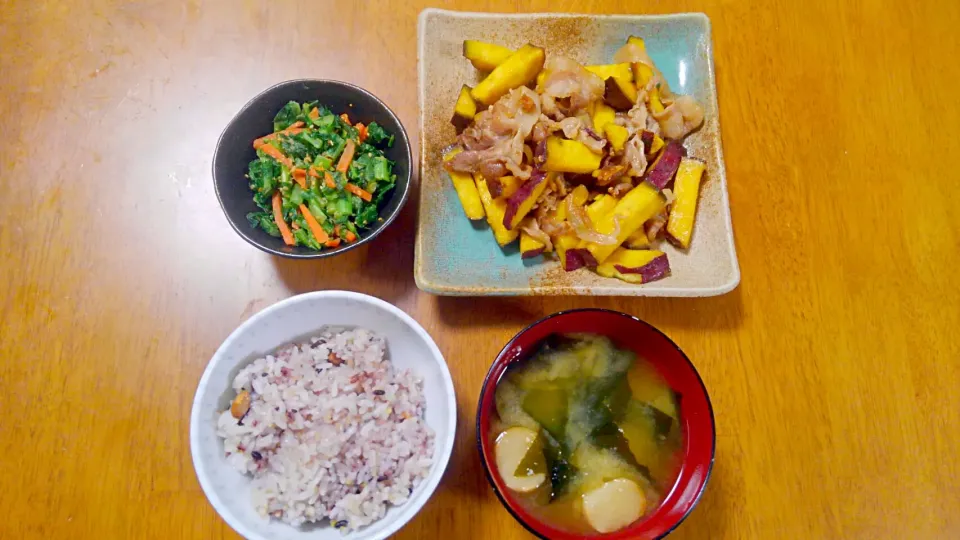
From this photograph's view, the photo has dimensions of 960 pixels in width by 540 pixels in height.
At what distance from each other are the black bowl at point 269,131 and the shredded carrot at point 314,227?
4 cm

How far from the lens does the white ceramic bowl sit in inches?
48.6

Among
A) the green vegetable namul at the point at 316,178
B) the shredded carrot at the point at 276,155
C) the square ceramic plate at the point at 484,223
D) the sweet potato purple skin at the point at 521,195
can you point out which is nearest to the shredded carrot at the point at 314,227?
the green vegetable namul at the point at 316,178

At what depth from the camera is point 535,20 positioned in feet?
5.47

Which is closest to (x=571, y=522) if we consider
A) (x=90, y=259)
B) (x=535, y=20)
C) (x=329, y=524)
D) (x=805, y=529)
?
(x=329, y=524)

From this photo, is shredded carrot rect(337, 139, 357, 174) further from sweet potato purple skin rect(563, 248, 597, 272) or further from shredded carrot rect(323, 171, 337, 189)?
sweet potato purple skin rect(563, 248, 597, 272)

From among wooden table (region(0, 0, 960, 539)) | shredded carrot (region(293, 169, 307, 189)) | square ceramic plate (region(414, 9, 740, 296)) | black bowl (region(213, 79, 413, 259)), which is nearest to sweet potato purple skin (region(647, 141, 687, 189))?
square ceramic plate (region(414, 9, 740, 296))

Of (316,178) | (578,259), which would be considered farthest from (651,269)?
(316,178)

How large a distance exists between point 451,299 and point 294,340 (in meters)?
0.38

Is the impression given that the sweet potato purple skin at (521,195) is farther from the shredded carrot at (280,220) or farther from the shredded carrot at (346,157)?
the shredded carrot at (280,220)

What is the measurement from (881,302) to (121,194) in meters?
1.95

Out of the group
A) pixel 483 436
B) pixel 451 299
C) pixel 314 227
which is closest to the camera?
pixel 483 436

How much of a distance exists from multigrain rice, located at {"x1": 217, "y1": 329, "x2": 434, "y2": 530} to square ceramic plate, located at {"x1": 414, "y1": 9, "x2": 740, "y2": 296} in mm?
301

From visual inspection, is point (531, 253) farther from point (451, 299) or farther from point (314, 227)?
point (314, 227)

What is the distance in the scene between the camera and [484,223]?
5.21 feet
